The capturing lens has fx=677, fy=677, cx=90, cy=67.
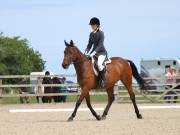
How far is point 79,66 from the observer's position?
17.1 metres

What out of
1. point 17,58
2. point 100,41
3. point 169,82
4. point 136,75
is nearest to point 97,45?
point 100,41

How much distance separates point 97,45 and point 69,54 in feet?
2.51

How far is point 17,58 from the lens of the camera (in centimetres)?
9288

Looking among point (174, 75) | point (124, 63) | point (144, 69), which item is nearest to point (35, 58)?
point (144, 69)

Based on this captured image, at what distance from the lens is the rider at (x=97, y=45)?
55.9ft

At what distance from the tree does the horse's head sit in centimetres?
6498

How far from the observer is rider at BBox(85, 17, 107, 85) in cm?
1705

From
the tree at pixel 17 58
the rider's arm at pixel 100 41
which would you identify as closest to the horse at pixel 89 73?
the rider's arm at pixel 100 41

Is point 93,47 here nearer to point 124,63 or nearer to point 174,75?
point 124,63

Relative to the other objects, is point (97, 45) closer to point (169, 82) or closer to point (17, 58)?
point (169, 82)

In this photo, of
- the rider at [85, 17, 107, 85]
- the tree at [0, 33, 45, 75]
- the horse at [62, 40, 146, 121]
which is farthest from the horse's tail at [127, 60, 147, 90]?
the tree at [0, 33, 45, 75]

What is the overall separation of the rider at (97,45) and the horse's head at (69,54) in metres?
0.46

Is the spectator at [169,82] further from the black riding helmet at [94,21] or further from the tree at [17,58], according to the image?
the tree at [17,58]

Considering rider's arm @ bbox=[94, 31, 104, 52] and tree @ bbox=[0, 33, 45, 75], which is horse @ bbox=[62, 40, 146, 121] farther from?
tree @ bbox=[0, 33, 45, 75]
